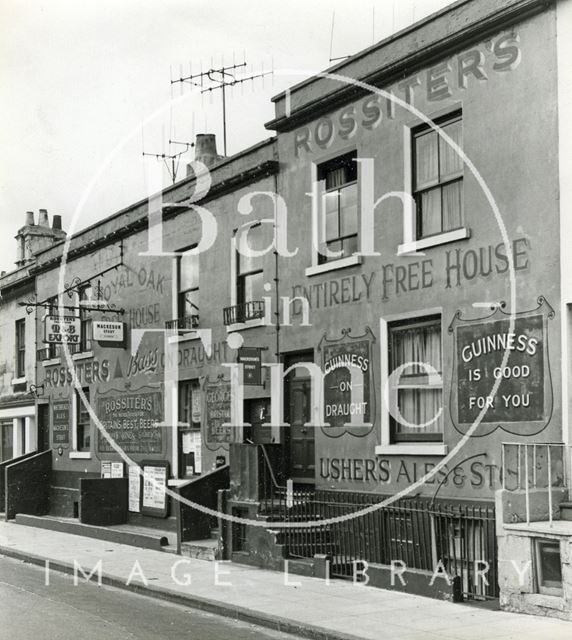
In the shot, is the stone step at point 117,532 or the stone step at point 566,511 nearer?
the stone step at point 566,511

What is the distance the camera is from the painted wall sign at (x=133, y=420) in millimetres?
20344

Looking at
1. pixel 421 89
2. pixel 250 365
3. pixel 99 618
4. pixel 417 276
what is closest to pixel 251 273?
pixel 250 365

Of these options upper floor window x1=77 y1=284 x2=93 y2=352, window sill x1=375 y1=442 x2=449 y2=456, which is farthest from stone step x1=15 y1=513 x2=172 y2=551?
window sill x1=375 y1=442 x2=449 y2=456

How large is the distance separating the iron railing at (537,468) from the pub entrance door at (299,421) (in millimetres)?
4809

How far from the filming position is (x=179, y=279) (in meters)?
19.9

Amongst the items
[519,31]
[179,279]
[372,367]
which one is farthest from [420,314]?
[179,279]

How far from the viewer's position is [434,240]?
1301 centimetres

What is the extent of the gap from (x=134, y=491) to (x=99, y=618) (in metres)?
9.83

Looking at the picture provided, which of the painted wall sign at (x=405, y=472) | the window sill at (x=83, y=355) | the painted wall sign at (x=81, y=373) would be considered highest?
the window sill at (x=83, y=355)

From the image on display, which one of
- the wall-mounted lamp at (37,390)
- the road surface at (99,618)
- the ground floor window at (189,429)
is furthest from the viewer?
the wall-mounted lamp at (37,390)

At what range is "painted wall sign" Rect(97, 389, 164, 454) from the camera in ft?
66.7

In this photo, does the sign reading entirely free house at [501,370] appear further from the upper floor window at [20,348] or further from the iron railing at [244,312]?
the upper floor window at [20,348]

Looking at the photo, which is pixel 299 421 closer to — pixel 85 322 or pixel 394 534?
pixel 394 534

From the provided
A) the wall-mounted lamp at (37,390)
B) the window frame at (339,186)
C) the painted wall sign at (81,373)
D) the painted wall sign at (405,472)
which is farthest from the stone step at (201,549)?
the wall-mounted lamp at (37,390)
